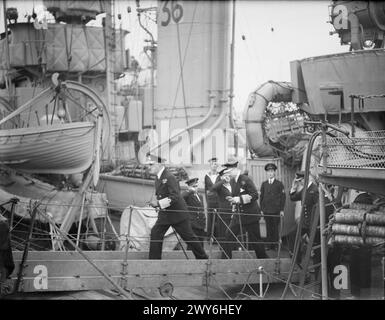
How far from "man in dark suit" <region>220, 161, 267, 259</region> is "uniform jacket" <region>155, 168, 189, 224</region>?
891 mm

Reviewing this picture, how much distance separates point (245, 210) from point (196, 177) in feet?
6.24

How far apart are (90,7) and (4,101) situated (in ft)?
12.0

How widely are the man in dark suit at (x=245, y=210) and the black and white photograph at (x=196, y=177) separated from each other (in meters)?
0.02

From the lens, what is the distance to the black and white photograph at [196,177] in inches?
213

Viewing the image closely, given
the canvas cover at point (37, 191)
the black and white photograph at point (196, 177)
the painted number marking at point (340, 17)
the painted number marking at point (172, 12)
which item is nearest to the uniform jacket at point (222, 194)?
the black and white photograph at point (196, 177)

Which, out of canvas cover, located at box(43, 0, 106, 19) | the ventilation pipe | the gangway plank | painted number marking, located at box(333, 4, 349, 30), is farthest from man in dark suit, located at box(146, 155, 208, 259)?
canvas cover, located at box(43, 0, 106, 19)

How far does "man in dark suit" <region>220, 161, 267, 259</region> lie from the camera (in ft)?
23.7

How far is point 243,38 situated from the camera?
436 inches

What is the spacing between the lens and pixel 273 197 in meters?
8.04

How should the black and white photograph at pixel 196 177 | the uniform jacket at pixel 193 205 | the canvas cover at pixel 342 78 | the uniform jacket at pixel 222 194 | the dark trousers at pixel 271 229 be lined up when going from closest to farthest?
1. the black and white photograph at pixel 196 177
2. the uniform jacket at pixel 222 194
3. the uniform jacket at pixel 193 205
4. the canvas cover at pixel 342 78
5. the dark trousers at pixel 271 229

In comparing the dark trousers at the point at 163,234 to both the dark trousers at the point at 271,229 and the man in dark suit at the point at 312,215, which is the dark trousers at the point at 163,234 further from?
the dark trousers at the point at 271,229

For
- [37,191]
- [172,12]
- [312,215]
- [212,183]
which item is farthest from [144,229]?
[172,12]

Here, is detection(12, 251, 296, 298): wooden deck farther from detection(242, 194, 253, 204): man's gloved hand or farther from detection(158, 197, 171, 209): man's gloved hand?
detection(242, 194, 253, 204): man's gloved hand
